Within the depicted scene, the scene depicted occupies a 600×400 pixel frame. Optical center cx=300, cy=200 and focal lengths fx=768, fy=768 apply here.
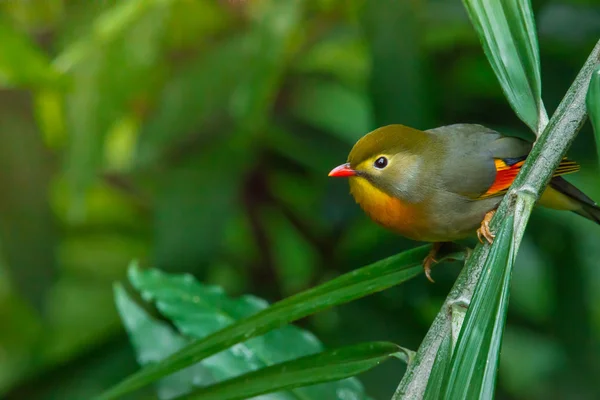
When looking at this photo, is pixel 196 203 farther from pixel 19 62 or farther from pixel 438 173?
pixel 438 173

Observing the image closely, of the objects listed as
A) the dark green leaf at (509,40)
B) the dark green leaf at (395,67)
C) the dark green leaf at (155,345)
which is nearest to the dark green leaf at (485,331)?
the dark green leaf at (509,40)

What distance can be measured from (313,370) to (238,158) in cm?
112

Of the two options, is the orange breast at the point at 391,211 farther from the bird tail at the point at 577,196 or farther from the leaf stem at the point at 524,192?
the leaf stem at the point at 524,192

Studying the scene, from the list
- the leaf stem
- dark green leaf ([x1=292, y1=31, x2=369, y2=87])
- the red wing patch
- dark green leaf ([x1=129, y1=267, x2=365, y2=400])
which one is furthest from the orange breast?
dark green leaf ([x1=292, y1=31, x2=369, y2=87])

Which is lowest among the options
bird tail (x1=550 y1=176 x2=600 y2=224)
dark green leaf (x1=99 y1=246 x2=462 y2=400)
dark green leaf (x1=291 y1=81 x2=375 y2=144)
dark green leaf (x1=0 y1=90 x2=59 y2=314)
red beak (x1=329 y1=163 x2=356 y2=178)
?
dark green leaf (x1=99 y1=246 x2=462 y2=400)

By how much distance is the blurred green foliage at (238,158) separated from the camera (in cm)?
159

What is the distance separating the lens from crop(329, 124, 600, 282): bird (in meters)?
1.07

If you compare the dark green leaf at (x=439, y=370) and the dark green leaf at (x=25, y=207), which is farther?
the dark green leaf at (x=25, y=207)

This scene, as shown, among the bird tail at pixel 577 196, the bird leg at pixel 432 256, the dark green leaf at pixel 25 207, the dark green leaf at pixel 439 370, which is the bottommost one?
the dark green leaf at pixel 439 370

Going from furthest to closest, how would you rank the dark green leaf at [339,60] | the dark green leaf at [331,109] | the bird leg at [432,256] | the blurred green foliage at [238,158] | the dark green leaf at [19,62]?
the dark green leaf at [331,109] → the dark green leaf at [339,60] → the blurred green foliage at [238,158] → the dark green leaf at [19,62] → the bird leg at [432,256]

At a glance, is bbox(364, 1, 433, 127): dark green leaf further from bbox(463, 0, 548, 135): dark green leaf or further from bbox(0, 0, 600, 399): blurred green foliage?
bbox(463, 0, 548, 135): dark green leaf

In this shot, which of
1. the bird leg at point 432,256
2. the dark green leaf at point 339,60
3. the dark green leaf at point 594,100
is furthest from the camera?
the dark green leaf at point 339,60

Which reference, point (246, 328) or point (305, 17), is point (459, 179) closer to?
point (246, 328)

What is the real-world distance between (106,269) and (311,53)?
87 cm
